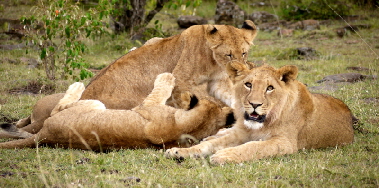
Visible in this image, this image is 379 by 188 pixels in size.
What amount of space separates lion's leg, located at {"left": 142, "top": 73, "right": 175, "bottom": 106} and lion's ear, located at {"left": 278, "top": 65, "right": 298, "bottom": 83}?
132 cm

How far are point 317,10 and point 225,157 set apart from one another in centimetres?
1218

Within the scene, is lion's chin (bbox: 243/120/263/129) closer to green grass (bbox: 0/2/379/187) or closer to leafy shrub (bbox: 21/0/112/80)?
green grass (bbox: 0/2/379/187)

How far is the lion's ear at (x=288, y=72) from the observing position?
402cm

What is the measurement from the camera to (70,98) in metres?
5.16

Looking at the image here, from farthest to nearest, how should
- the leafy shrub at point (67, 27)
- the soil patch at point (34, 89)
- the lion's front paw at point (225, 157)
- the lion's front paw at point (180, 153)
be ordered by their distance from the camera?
the soil patch at point (34, 89) → the leafy shrub at point (67, 27) → the lion's front paw at point (180, 153) → the lion's front paw at point (225, 157)

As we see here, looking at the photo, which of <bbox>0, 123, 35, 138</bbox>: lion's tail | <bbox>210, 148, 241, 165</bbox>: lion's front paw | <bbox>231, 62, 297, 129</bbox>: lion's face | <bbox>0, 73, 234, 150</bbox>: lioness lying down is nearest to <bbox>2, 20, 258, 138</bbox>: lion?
<bbox>0, 123, 35, 138</bbox>: lion's tail

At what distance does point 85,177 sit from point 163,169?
0.58 m

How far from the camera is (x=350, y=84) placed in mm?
7352

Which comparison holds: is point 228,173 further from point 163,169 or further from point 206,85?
point 206,85

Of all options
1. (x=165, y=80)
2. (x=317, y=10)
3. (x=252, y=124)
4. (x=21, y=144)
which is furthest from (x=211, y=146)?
(x=317, y=10)

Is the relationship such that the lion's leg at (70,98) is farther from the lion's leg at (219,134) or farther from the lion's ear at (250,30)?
the lion's ear at (250,30)

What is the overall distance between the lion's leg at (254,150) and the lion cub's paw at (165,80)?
1.39 m

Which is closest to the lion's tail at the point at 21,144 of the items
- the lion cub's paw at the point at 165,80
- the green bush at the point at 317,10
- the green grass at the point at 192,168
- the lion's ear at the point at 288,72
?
the green grass at the point at 192,168

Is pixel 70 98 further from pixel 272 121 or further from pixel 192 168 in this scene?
pixel 272 121
